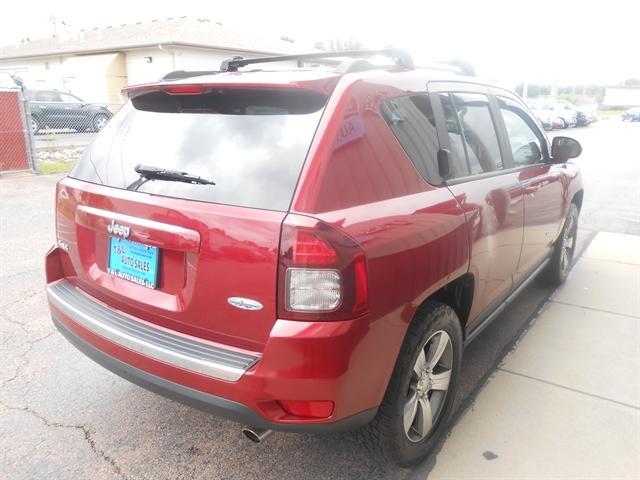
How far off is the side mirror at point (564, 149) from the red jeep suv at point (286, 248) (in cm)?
174

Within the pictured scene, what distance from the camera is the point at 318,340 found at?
6.25ft

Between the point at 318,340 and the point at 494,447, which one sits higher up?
the point at 318,340

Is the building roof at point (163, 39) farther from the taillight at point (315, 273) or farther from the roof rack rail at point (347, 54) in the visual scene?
the taillight at point (315, 273)

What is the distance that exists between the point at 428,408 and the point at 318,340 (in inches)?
39.1

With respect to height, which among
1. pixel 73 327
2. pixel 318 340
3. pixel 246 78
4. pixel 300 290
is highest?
pixel 246 78

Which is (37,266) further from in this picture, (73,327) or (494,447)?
(494,447)

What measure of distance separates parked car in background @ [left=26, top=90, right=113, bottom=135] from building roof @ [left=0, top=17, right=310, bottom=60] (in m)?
6.96

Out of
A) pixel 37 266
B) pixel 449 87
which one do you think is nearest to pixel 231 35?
pixel 37 266

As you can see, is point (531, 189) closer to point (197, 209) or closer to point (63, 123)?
point (197, 209)

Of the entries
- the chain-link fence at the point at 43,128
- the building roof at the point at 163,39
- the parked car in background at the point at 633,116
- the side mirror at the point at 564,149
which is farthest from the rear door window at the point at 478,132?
the parked car in background at the point at 633,116

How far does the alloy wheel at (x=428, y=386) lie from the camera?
2451 millimetres

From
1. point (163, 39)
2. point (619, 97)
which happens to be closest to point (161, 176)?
point (163, 39)

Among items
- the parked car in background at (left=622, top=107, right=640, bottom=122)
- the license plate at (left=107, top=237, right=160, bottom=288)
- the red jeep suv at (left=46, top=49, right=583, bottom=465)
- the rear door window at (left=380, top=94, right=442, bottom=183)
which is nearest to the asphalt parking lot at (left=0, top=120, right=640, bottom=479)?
the red jeep suv at (left=46, top=49, right=583, bottom=465)

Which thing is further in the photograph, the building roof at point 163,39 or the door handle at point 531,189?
the building roof at point 163,39
